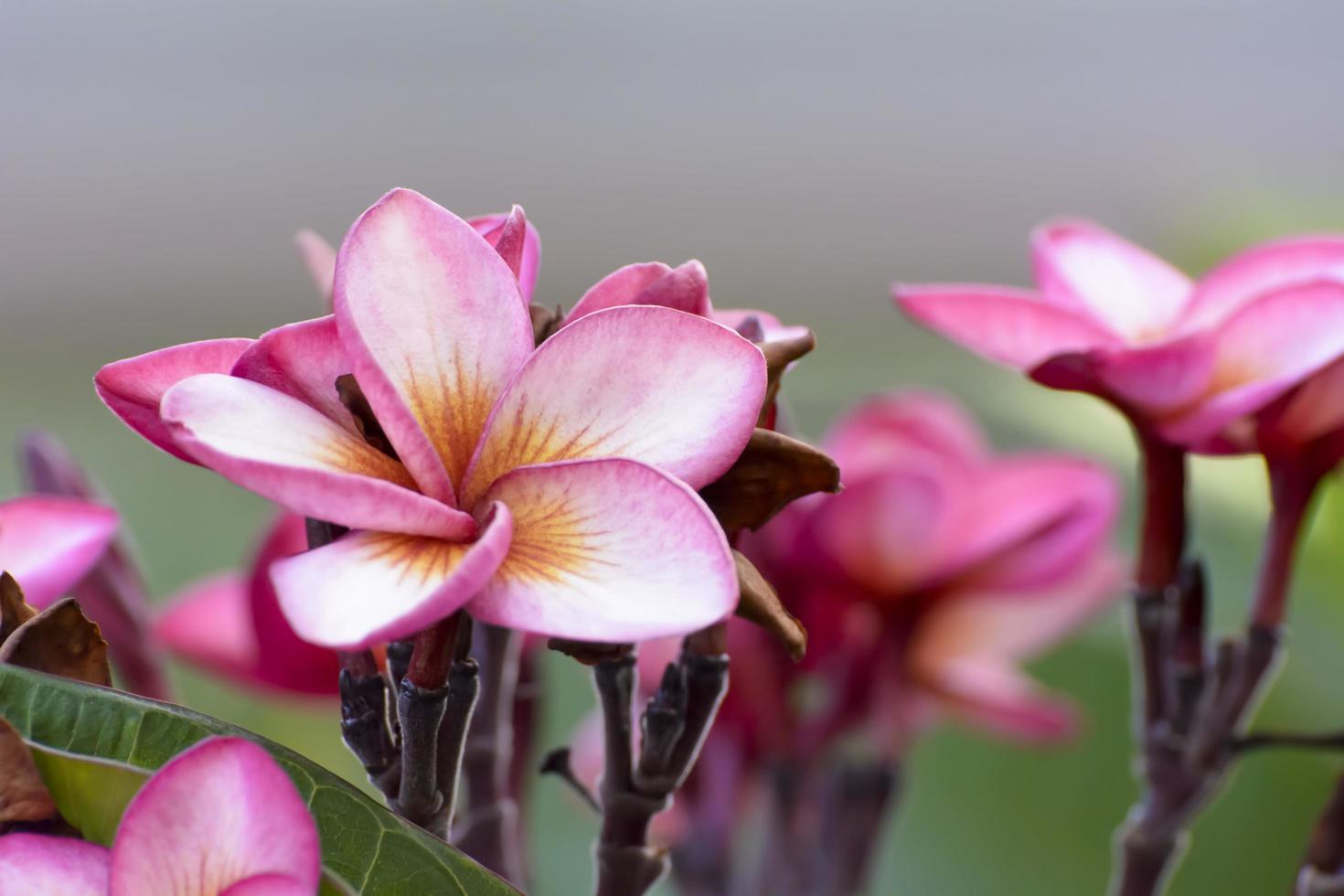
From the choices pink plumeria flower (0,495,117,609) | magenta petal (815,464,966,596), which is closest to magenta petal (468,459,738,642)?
pink plumeria flower (0,495,117,609)

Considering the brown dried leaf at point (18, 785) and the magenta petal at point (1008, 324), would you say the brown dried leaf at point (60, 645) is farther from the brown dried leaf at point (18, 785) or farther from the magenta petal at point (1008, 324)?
the magenta petal at point (1008, 324)

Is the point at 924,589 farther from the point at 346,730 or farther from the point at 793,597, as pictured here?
the point at 346,730

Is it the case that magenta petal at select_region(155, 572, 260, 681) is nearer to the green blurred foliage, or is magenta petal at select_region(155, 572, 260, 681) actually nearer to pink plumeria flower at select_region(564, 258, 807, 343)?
the green blurred foliage

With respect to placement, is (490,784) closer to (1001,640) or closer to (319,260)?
(319,260)

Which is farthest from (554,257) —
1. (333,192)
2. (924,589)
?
(924,589)

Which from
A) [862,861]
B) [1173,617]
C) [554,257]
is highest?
[1173,617]

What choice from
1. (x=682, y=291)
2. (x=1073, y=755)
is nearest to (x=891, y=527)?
(x=682, y=291)

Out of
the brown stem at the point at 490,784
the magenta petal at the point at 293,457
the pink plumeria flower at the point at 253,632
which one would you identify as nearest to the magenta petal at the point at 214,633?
the pink plumeria flower at the point at 253,632
